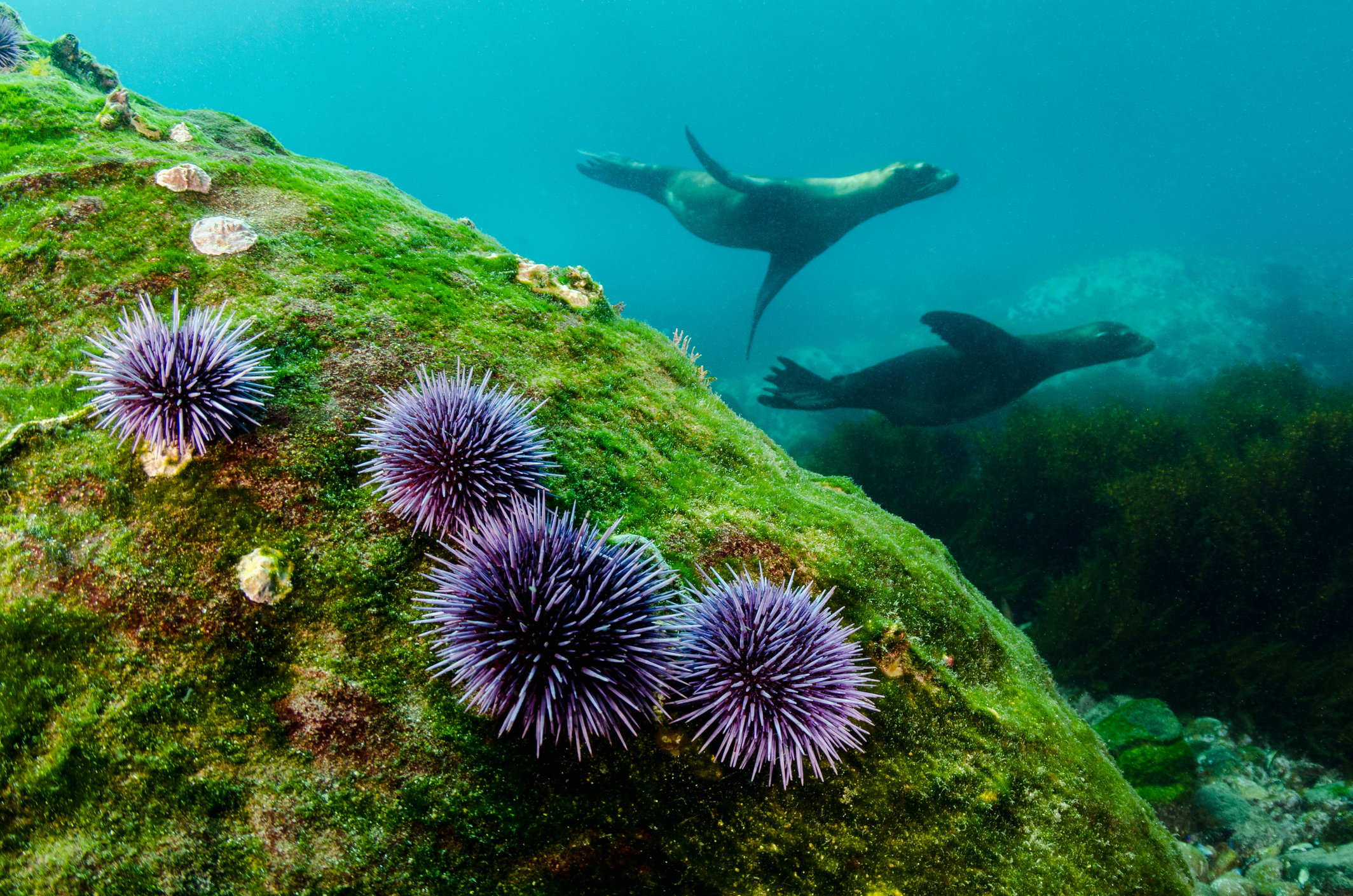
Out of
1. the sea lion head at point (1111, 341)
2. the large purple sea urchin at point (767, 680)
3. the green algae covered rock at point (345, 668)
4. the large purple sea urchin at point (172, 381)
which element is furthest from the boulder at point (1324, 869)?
the sea lion head at point (1111, 341)

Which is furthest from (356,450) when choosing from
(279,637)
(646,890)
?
(646,890)

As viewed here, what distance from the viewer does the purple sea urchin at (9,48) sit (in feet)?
19.0

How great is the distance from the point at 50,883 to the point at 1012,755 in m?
3.99

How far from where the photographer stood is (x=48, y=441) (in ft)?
8.26

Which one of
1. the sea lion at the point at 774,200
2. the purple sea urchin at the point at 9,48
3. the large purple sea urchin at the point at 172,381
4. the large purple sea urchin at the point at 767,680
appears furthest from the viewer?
the sea lion at the point at 774,200

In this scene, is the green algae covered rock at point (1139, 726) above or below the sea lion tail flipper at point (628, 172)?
below

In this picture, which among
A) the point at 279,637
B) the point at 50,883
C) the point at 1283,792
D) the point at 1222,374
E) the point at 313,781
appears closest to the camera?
the point at 50,883

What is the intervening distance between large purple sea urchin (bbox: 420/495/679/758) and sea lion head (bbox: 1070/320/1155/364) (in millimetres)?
13996

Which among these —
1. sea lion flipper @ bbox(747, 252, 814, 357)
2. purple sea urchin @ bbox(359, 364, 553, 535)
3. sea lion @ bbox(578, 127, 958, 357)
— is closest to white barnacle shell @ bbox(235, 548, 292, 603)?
purple sea urchin @ bbox(359, 364, 553, 535)

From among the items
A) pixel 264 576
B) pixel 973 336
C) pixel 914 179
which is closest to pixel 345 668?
pixel 264 576

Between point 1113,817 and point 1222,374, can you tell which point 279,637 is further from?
point 1222,374

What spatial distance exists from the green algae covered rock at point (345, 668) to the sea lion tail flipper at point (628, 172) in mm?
14440

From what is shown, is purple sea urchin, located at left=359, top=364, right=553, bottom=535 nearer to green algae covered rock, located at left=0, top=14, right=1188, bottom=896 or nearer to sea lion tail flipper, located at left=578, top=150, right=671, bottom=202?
green algae covered rock, located at left=0, top=14, right=1188, bottom=896

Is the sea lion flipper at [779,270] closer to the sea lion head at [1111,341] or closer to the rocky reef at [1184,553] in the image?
the rocky reef at [1184,553]
